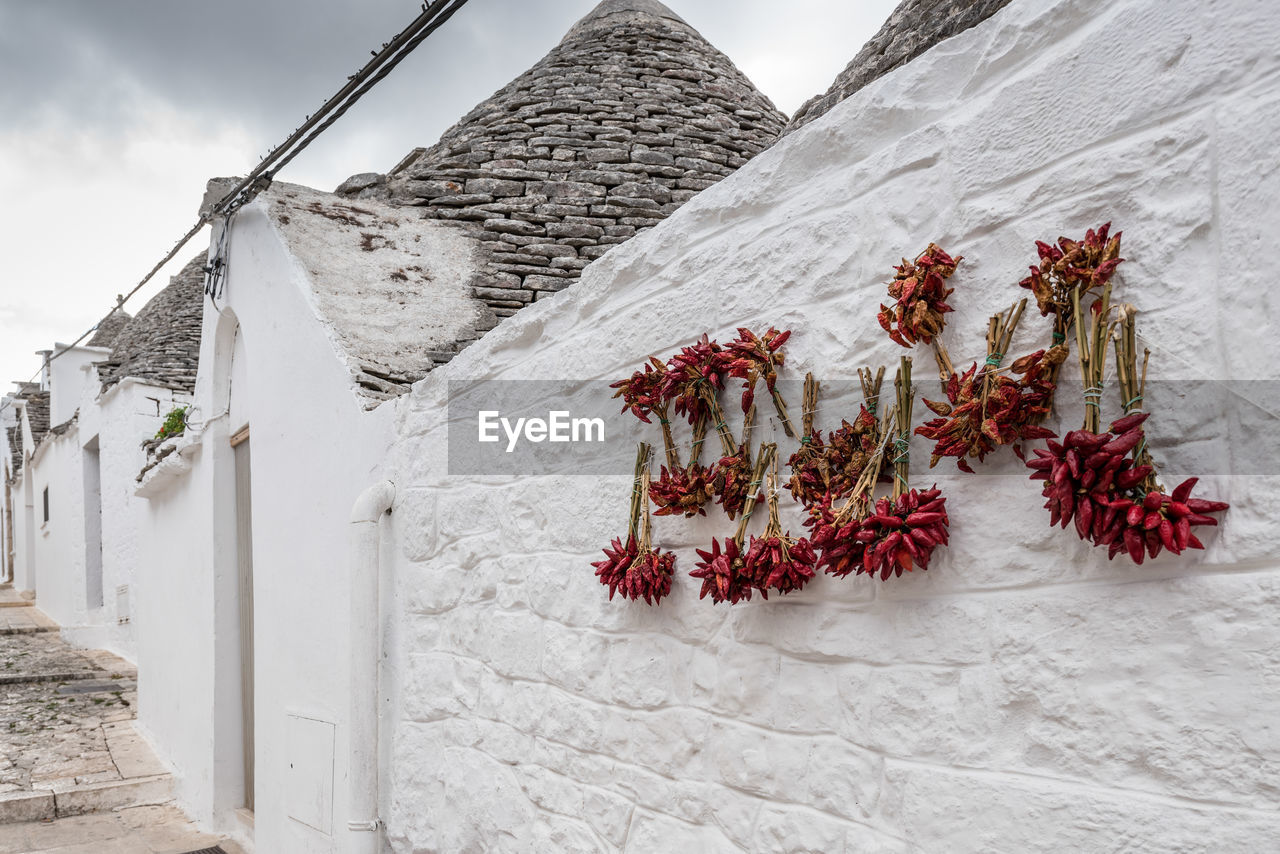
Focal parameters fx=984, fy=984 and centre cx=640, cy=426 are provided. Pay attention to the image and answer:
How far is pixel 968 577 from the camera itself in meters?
1.52

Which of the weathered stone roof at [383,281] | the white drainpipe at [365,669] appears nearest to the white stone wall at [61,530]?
the weathered stone roof at [383,281]

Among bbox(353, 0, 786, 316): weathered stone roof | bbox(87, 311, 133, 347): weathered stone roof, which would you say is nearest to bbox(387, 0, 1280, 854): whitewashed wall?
bbox(353, 0, 786, 316): weathered stone roof

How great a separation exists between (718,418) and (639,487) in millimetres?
319

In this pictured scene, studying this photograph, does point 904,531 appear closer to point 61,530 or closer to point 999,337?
point 999,337

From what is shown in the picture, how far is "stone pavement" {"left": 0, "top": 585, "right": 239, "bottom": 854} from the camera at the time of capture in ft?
18.7

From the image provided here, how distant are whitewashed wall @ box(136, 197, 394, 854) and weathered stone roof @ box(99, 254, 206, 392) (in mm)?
5114

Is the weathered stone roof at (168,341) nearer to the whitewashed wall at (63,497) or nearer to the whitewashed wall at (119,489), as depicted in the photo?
the whitewashed wall at (119,489)

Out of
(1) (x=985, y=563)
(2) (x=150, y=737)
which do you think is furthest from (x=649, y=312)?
(2) (x=150, y=737)

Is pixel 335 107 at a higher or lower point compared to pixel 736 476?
higher

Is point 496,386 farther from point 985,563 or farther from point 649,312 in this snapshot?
point 985,563

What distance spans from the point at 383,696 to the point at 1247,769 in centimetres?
281

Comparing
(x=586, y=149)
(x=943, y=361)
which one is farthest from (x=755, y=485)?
(x=586, y=149)

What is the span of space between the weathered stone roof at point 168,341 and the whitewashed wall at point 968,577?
10026 mm

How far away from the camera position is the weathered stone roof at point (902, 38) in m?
1.87
